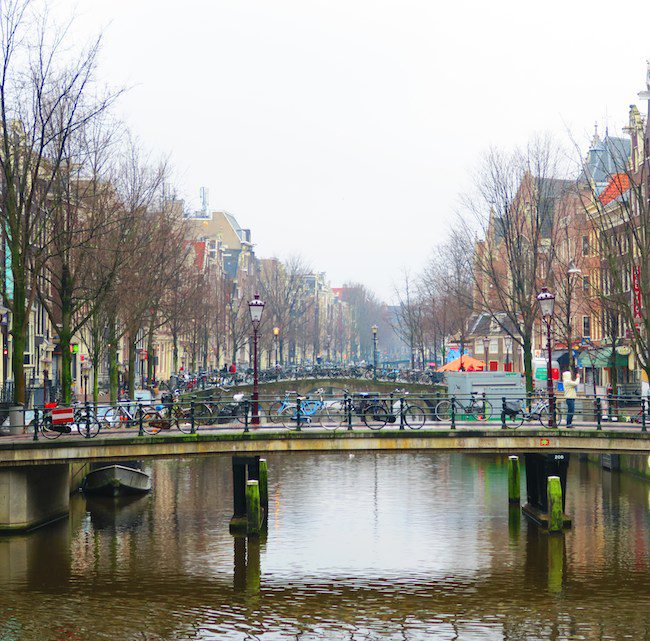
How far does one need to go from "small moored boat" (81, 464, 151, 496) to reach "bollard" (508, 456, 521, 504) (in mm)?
15844

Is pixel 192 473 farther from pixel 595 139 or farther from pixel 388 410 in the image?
pixel 595 139

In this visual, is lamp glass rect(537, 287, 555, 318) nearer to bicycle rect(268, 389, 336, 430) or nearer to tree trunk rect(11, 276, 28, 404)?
bicycle rect(268, 389, 336, 430)

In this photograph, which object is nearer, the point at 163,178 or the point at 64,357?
the point at 64,357

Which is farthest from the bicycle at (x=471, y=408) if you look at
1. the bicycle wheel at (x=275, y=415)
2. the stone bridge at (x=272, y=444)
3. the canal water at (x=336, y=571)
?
the bicycle wheel at (x=275, y=415)

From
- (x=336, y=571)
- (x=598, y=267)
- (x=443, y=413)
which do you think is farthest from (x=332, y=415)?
(x=598, y=267)

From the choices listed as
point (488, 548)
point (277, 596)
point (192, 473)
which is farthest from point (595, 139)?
point (277, 596)

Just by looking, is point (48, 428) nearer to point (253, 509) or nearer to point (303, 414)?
point (253, 509)

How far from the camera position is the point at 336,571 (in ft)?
109

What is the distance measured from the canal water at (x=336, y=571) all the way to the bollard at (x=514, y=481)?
589mm

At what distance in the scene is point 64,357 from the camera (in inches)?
1752

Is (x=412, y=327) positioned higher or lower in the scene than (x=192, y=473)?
higher

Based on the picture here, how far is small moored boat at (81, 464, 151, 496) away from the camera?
48438 mm

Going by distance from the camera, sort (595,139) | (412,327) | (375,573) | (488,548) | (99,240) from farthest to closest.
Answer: (412,327) < (595,139) < (99,240) < (488,548) < (375,573)

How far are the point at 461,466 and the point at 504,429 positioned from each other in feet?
83.3
